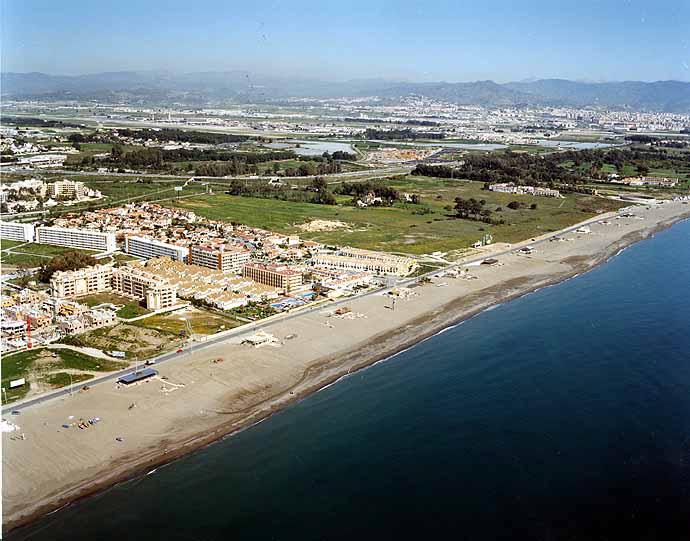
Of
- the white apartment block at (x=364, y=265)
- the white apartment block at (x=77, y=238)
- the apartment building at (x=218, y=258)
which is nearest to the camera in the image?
the apartment building at (x=218, y=258)

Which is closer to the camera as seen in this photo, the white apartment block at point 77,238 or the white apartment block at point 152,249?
the white apartment block at point 152,249

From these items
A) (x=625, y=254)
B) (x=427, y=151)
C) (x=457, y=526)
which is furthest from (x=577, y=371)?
(x=427, y=151)

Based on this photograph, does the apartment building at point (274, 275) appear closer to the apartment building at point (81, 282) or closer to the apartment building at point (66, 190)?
the apartment building at point (81, 282)

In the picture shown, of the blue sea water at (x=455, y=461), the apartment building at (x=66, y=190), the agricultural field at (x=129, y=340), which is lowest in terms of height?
the blue sea water at (x=455, y=461)

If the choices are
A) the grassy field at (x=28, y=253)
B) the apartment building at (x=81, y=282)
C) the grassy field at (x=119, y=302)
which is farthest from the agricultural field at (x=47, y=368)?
the grassy field at (x=28, y=253)

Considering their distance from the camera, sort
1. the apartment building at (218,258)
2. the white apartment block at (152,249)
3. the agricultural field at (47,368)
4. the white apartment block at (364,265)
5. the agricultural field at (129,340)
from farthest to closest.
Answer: the white apartment block at (152,249), the white apartment block at (364,265), the apartment building at (218,258), the agricultural field at (129,340), the agricultural field at (47,368)

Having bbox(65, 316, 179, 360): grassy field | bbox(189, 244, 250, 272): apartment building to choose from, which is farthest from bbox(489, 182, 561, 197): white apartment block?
bbox(65, 316, 179, 360): grassy field

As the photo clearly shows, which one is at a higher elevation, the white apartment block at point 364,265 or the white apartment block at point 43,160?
the white apartment block at point 43,160
